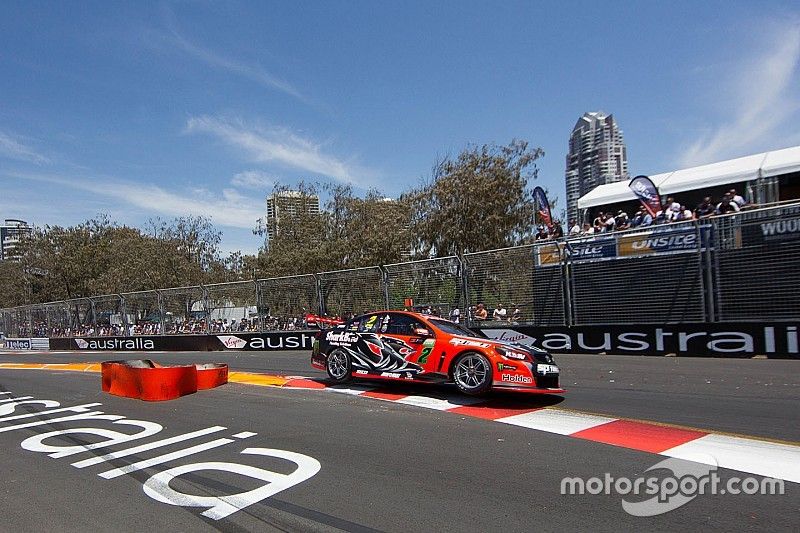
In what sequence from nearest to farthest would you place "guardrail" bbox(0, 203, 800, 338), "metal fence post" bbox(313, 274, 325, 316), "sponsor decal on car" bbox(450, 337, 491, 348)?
1. "sponsor decal on car" bbox(450, 337, 491, 348)
2. "guardrail" bbox(0, 203, 800, 338)
3. "metal fence post" bbox(313, 274, 325, 316)

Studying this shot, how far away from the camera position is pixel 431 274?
63.8 ft

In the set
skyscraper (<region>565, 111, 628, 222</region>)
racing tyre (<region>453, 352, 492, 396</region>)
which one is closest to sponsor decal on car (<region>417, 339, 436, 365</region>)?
racing tyre (<region>453, 352, 492, 396</region>)

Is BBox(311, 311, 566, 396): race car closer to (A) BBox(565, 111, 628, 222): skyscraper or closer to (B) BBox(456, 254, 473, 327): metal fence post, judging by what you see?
(B) BBox(456, 254, 473, 327): metal fence post

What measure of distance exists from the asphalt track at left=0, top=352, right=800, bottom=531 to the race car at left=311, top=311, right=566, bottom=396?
1.59 feet

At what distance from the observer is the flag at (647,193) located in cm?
1662

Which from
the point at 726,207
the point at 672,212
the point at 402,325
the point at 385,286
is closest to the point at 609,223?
the point at 672,212

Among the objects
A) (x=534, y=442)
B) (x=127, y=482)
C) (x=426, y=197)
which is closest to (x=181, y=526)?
(x=127, y=482)

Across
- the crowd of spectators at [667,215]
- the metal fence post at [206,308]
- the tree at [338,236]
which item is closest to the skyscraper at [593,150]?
the tree at [338,236]

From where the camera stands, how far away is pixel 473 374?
9.34m

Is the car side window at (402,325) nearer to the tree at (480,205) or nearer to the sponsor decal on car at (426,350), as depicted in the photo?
the sponsor decal on car at (426,350)

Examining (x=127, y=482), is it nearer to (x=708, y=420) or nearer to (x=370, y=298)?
(x=708, y=420)

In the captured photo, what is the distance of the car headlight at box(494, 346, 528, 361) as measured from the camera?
895 centimetres

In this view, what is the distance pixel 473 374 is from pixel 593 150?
2770 inches

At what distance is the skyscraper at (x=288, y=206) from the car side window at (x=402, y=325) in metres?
32.9
